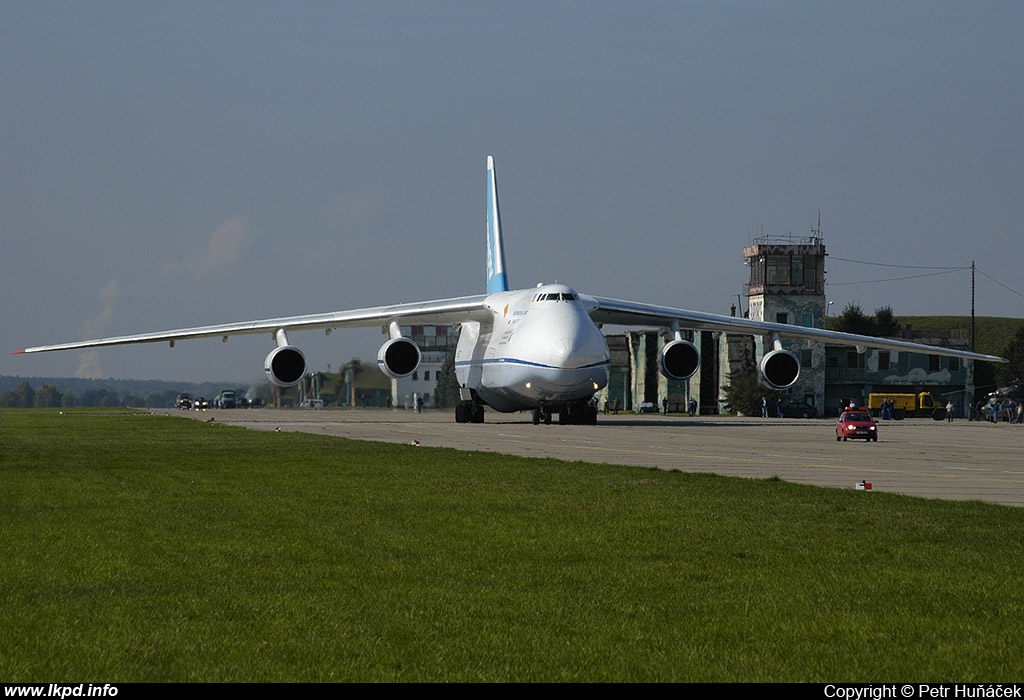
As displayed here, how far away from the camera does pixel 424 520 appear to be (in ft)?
36.4

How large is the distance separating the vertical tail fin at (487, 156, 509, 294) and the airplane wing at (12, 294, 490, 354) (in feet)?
21.6

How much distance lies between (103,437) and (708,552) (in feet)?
74.5

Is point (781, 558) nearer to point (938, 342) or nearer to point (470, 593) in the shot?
point (470, 593)

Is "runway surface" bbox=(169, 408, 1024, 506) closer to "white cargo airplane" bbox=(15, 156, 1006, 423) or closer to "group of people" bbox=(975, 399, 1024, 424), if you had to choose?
"white cargo airplane" bbox=(15, 156, 1006, 423)

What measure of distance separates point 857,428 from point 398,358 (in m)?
15.4

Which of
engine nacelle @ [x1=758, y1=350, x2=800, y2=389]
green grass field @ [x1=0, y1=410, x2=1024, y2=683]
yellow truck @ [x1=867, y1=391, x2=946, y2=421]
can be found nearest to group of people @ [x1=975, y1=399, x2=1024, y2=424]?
yellow truck @ [x1=867, y1=391, x2=946, y2=421]

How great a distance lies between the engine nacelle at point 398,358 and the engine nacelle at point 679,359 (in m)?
8.14

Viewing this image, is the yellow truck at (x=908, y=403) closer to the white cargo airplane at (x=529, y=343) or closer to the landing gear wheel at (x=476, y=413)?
the white cargo airplane at (x=529, y=343)

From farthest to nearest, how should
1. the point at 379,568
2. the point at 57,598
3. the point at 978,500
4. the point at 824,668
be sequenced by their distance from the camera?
1. the point at 978,500
2. the point at 379,568
3. the point at 57,598
4. the point at 824,668

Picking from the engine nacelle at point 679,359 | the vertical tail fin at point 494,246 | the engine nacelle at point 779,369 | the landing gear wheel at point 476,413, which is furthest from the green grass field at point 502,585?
the vertical tail fin at point 494,246

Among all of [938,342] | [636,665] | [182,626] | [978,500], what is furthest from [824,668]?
[938,342]

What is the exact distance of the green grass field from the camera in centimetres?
569
